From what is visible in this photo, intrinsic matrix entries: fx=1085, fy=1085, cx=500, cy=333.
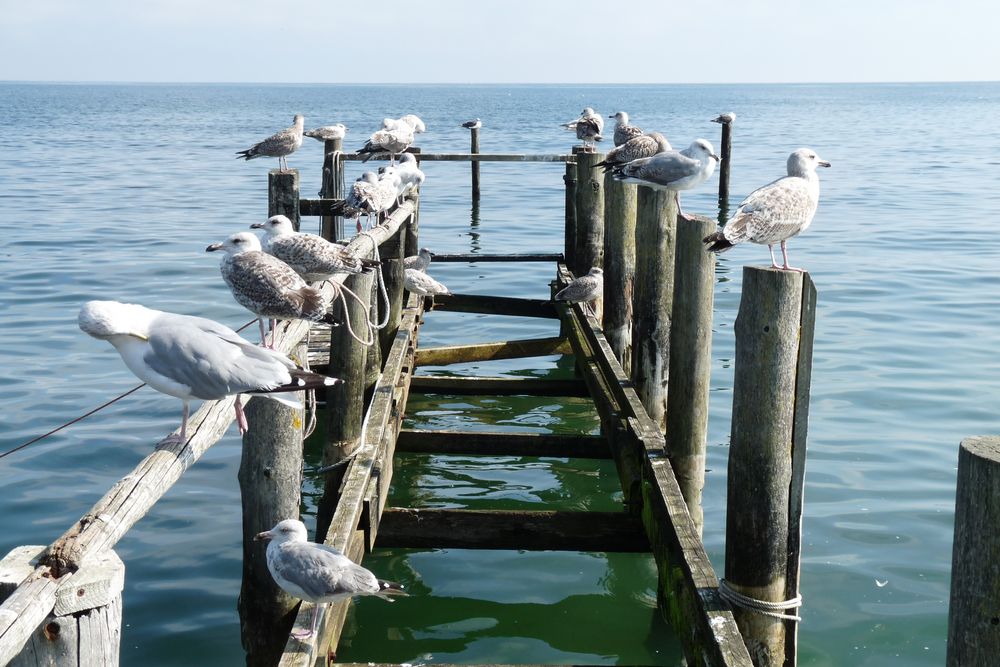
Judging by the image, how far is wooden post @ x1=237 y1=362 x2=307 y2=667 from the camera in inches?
178

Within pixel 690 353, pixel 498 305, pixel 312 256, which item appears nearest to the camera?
pixel 312 256

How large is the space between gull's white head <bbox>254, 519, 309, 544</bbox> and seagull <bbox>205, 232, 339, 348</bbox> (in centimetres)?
97

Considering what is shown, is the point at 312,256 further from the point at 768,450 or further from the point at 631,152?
the point at 631,152

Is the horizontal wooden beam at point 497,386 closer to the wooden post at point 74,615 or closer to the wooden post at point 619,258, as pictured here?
the wooden post at point 619,258

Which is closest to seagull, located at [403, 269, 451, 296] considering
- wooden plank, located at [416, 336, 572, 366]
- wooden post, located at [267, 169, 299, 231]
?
wooden plank, located at [416, 336, 572, 366]

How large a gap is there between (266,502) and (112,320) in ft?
3.73

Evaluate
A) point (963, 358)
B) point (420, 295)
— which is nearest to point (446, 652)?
Answer: point (420, 295)

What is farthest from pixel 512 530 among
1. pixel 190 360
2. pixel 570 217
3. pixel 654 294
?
pixel 570 217

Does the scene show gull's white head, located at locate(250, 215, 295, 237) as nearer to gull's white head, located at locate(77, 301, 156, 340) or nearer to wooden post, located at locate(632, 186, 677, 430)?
gull's white head, located at locate(77, 301, 156, 340)

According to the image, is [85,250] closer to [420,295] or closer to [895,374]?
[420,295]

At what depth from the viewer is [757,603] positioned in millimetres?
4699

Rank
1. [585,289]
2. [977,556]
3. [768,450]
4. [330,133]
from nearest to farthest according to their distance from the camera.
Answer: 1. [977,556]
2. [768,450]
3. [585,289]
4. [330,133]

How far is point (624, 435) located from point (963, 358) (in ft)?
23.2

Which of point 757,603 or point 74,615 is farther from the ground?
point 74,615
